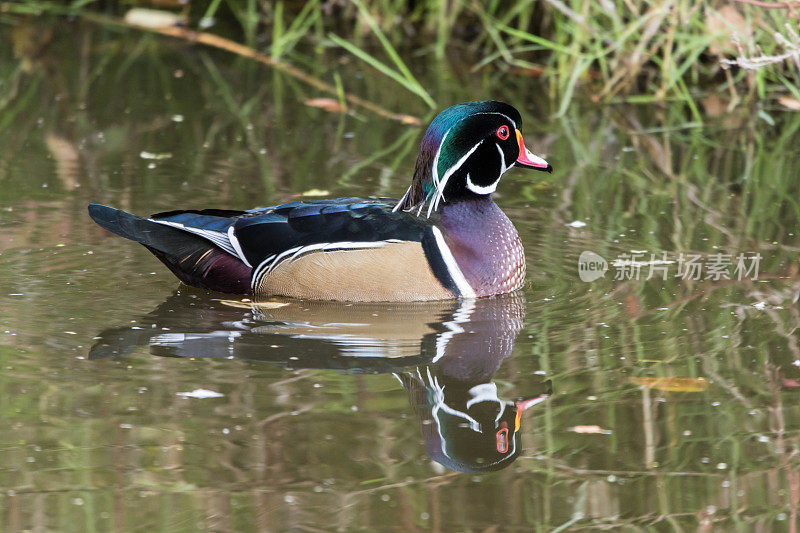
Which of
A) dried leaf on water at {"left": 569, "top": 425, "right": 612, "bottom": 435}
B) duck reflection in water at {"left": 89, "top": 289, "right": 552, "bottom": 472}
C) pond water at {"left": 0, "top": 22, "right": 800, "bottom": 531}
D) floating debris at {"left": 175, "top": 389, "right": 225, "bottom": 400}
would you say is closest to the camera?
pond water at {"left": 0, "top": 22, "right": 800, "bottom": 531}

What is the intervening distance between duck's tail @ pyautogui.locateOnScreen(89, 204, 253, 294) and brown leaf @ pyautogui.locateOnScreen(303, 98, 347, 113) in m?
3.70

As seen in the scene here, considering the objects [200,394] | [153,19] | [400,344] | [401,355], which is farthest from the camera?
[153,19]

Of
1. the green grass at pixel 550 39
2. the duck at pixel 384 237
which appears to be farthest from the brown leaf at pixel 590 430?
the green grass at pixel 550 39

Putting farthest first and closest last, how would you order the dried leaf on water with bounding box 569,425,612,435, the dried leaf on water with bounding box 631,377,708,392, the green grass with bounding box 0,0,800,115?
the green grass with bounding box 0,0,800,115 → the dried leaf on water with bounding box 631,377,708,392 → the dried leaf on water with bounding box 569,425,612,435

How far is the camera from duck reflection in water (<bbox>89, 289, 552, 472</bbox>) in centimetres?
474

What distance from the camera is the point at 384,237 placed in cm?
589

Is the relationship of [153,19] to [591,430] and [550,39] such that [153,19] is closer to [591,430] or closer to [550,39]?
[550,39]

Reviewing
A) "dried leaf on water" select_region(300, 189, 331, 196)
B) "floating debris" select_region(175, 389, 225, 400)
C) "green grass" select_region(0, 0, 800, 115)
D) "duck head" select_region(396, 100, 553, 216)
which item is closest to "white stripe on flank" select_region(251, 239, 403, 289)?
"duck head" select_region(396, 100, 553, 216)

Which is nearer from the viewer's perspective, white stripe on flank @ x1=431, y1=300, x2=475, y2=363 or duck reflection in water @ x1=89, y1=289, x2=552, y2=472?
duck reflection in water @ x1=89, y1=289, x2=552, y2=472

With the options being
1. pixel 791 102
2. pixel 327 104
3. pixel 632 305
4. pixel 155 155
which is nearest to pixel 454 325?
pixel 632 305

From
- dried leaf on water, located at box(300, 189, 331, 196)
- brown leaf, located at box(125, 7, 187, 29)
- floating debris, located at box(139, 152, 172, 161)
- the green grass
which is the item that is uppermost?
brown leaf, located at box(125, 7, 187, 29)

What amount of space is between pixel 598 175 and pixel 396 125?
1.83 m

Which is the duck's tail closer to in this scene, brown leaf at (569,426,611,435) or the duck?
the duck
